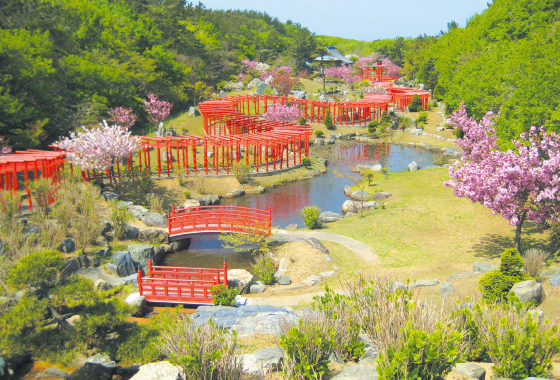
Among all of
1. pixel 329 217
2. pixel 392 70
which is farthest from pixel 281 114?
pixel 392 70

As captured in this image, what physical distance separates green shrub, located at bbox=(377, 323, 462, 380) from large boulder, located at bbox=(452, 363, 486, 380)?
751mm

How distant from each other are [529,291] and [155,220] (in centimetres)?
1745

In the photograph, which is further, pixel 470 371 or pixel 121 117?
pixel 121 117

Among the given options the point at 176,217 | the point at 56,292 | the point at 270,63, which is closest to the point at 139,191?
the point at 176,217

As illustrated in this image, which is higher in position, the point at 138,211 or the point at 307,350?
the point at 307,350

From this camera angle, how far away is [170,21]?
201 feet

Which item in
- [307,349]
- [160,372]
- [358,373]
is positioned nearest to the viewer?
[358,373]

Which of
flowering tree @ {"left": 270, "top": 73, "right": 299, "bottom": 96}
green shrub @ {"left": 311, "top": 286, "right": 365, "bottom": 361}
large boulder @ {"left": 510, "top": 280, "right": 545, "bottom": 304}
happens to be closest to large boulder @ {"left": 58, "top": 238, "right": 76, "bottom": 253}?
green shrub @ {"left": 311, "top": 286, "right": 365, "bottom": 361}

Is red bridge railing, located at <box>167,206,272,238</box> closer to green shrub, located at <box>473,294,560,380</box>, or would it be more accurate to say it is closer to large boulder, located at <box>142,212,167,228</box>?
large boulder, located at <box>142,212,167,228</box>

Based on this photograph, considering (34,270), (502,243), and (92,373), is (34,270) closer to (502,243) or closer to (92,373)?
(92,373)

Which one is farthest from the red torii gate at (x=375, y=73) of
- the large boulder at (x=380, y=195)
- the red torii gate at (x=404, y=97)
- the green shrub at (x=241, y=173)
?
the large boulder at (x=380, y=195)

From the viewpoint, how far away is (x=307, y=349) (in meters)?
7.60

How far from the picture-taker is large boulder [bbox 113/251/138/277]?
17906mm

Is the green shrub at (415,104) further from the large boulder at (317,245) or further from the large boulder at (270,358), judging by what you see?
the large boulder at (270,358)
